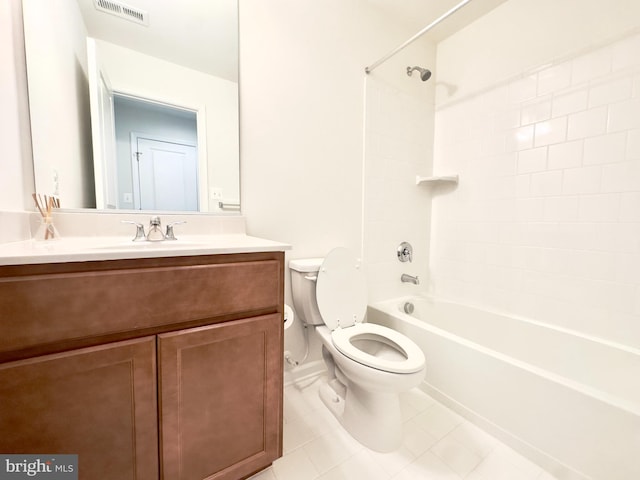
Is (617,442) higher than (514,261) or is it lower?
lower

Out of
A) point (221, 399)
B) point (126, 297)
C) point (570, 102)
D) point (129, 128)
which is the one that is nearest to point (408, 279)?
point (570, 102)

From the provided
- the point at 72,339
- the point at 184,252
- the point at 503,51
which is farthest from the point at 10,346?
the point at 503,51

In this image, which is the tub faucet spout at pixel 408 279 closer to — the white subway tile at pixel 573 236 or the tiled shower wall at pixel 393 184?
the tiled shower wall at pixel 393 184

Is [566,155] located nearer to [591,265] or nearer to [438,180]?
[591,265]

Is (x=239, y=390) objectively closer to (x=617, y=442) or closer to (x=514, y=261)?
(x=617, y=442)

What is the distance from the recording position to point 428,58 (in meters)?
2.04

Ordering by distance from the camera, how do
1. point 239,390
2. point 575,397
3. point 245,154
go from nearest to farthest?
point 239,390
point 575,397
point 245,154

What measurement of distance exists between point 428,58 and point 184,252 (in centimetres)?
228

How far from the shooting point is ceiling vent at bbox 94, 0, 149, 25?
1107 mm

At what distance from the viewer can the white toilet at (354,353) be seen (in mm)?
1107

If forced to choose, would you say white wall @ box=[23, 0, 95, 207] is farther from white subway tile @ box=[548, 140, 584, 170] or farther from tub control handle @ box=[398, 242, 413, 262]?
white subway tile @ box=[548, 140, 584, 170]

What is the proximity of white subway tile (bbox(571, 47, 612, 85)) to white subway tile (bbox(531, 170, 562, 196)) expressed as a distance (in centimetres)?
48

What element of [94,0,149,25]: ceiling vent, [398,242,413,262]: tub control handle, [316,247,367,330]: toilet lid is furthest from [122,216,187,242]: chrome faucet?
[398,242,413,262]: tub control handle

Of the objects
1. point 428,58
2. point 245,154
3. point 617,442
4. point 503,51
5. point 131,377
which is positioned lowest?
point 617,442
